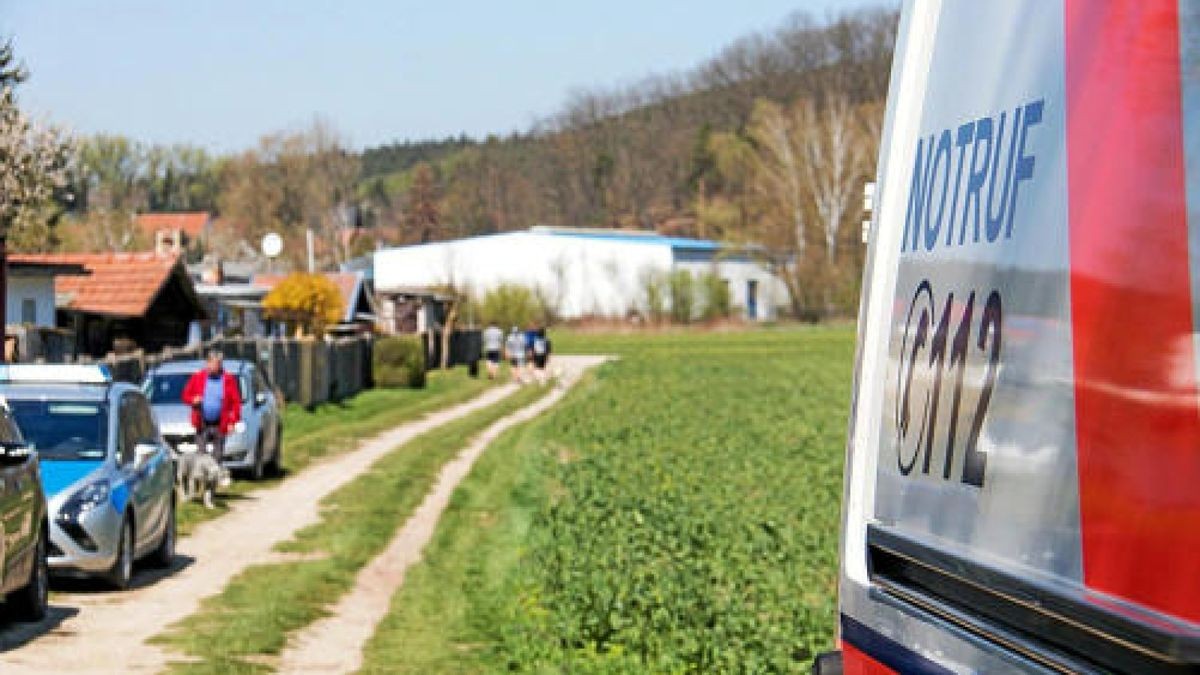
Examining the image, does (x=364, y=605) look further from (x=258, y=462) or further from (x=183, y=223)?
(x=183, y=223)

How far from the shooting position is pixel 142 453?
1692 cm

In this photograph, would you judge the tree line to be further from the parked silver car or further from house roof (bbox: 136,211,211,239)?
the parked silver car

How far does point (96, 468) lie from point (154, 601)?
1.24 meters

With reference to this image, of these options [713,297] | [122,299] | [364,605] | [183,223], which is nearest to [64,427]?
[364,605]

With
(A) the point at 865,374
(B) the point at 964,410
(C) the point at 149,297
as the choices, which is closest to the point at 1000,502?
(B) the point at 964,410

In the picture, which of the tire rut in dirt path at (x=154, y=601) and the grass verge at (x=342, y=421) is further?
the grass verge at (x=342, y=421)

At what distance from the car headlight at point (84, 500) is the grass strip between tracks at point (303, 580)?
1.03m

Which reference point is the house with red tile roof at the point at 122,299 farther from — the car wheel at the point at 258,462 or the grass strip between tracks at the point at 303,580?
the car wheel at the point at 258,462

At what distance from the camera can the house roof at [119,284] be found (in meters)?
46.2

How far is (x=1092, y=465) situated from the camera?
3.20m

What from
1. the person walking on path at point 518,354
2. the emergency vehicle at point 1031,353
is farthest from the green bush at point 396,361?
the emergency vehicle at point 1031,353

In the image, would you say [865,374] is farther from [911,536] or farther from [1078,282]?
[1078,282]

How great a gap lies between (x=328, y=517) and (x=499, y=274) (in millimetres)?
93921

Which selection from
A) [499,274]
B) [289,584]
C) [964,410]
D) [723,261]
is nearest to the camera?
[964,410]
